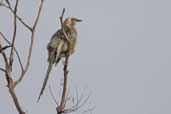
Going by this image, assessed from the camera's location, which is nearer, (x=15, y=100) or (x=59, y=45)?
(x=15, y=100)

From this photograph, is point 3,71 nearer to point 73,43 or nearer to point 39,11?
point 39,11

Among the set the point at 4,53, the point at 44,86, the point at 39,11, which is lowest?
the point at 44,86

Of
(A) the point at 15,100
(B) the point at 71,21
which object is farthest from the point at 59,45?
(A) the point at 15,100

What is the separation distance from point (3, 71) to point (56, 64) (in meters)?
3.24

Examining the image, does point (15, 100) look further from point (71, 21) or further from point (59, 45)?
point (71, 21)

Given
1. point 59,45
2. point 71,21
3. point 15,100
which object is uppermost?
point 71,21

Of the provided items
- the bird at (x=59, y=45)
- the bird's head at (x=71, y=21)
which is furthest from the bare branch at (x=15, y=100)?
the bird's head at (x=71, y=21)

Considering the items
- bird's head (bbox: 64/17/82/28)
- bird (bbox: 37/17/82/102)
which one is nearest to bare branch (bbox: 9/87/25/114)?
bird (bbox: 37/17/82/102)

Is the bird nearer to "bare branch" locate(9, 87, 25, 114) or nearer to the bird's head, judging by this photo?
the bird's head

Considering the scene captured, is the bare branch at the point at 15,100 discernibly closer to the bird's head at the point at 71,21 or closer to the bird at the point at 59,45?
the bird at the point at 59,45

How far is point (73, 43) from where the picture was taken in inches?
296

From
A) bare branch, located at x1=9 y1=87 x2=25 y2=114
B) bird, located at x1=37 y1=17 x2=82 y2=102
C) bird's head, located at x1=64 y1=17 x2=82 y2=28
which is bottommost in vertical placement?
bare branch, located at x1=9 y1=87 x2=25 y2=114

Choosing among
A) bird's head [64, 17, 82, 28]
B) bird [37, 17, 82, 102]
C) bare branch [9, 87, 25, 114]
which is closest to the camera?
bare branch [9, 87, 25, 114]

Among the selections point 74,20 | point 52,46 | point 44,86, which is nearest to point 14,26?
point 44,86
